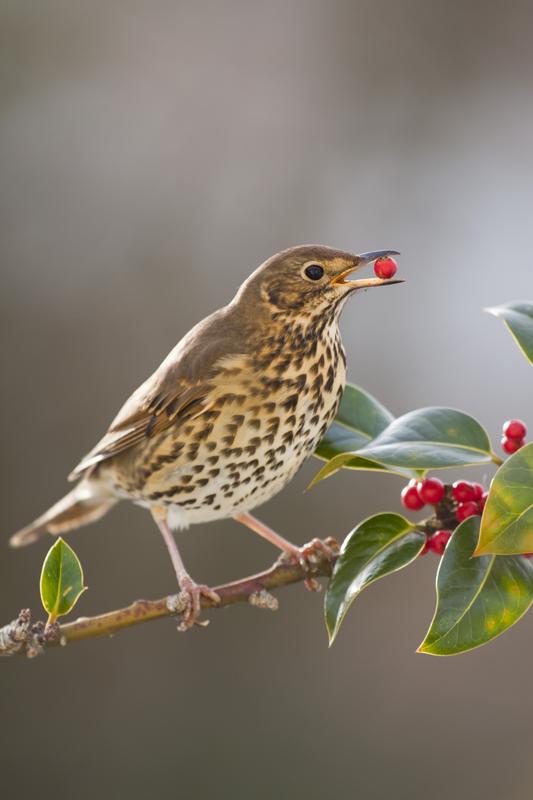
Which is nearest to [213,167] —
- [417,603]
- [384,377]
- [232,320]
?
[384,377]

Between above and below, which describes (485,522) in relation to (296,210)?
below

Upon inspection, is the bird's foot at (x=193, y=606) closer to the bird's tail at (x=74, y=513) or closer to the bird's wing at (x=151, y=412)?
the bird's wing at (x=151, y=412)

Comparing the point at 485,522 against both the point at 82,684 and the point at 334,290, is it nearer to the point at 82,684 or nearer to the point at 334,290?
the point at 334,290

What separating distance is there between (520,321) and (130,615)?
69 cm

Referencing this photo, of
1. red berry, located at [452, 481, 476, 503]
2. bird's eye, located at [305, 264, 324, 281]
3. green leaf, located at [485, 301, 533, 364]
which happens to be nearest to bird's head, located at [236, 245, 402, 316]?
bird's eye, located at [305, 264, 324, 281]

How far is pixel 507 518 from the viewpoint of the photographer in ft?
4.13

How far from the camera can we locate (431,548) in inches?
61.0

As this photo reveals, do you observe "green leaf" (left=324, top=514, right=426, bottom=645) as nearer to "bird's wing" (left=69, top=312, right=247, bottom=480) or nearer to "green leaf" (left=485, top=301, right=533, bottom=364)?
"green leaf" (left=485, top=301, right=533, bottom=364)

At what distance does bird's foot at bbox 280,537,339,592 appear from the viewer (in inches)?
61.3

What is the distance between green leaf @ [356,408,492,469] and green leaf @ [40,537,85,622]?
42cm

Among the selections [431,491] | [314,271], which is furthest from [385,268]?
[431,491]

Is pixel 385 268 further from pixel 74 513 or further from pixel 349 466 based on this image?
pixel 74 513

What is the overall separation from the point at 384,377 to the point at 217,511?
308cm

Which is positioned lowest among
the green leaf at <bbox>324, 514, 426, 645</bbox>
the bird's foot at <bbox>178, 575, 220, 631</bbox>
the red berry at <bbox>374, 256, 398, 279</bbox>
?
the bird's foot at <bbox>178, 575, 220, 631</bbox>
